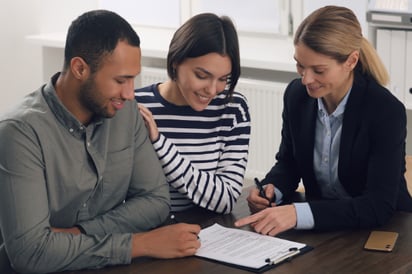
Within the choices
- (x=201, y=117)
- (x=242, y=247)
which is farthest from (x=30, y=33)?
(x=242, y=247)

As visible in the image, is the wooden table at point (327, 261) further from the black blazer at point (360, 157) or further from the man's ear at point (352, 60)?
the man's ear at point (352, 60)

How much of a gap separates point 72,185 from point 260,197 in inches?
23.6

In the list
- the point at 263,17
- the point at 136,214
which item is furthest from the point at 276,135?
the point at 136,214

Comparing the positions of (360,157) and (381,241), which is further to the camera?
(360,157)

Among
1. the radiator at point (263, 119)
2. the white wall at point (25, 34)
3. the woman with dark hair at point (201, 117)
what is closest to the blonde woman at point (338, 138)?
the woman with dark hair at point (201, 117)

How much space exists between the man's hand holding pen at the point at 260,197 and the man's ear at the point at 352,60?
43cm

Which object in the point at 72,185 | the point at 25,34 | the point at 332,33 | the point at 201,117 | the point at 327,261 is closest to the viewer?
the point at 327,261

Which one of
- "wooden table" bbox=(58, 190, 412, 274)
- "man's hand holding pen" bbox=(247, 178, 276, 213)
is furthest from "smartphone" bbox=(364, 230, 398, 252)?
"man's hand holding pen" bbox=(247, 178, 276, 213)

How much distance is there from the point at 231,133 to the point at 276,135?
1908 mm

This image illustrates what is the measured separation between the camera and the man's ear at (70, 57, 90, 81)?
2.16 m

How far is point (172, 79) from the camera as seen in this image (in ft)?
8.43

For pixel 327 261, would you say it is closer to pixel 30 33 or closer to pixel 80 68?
pixel 80 68

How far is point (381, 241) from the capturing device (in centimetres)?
217

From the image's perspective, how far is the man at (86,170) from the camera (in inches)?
80.3
